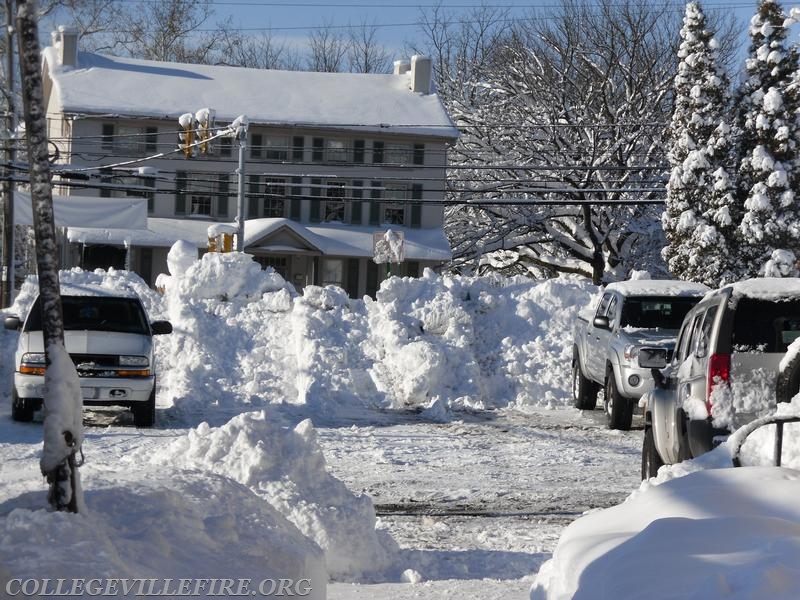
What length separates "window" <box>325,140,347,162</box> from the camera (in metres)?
50.8

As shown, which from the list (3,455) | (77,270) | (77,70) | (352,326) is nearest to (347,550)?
(3,455)

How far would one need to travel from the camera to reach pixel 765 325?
9375mm

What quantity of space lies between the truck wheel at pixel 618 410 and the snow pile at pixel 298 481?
7901mm

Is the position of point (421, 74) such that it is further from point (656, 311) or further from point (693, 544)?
point (693, 544)

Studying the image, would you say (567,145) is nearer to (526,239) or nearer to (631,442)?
(526,239)

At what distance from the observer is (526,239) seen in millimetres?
45656

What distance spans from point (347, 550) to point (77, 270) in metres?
18.8

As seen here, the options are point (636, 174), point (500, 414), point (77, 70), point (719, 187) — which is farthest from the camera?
point (77, 70)

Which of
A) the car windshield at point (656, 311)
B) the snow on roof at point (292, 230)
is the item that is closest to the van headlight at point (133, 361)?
the car windshield at point (656, 311)

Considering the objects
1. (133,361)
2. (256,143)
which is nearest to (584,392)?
(133,361)

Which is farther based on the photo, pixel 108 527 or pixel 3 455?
pixel 3 455

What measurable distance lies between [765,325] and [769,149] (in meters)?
25.5

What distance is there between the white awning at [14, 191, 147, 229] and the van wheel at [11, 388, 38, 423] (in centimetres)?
2222

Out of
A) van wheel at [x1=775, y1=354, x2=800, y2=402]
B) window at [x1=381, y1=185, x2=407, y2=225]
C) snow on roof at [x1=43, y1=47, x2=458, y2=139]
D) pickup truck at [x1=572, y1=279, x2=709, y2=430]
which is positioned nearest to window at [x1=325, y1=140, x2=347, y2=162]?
snow on roof at [x1=43, y1=47, x2=458, y2=139]
